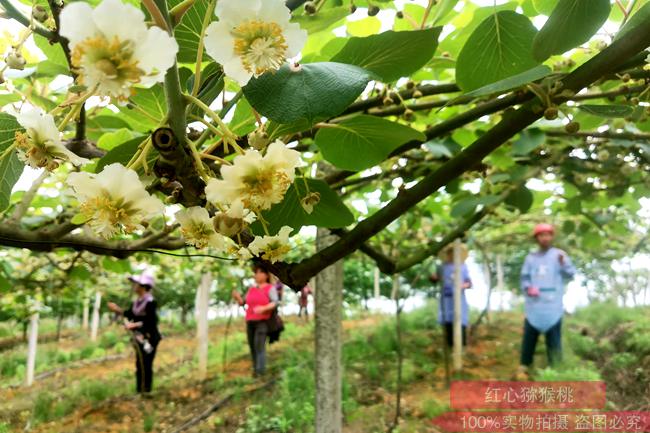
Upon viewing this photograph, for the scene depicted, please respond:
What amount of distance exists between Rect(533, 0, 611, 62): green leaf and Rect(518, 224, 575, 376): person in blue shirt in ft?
13.2

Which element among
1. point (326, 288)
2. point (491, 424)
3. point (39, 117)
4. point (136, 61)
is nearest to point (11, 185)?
point (39, 117)

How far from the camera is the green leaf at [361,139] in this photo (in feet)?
2.21

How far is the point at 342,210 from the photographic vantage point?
754 mm

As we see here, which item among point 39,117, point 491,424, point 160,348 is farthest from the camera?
point 160,348

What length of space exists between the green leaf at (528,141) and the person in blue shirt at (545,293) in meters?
3.09

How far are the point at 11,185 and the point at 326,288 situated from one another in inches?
66.7

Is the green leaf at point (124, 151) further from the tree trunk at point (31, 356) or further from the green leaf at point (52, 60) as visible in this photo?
the tree trunk at point (31, 356)

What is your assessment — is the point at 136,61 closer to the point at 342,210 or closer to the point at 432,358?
the point at 342,210

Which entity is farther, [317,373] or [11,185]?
[317,373]

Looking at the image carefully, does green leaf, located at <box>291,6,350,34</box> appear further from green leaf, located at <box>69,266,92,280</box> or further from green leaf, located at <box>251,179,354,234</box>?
green leaf, located at <box>69,266,92,280</box>

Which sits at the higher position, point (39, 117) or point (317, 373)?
point (39, 117)

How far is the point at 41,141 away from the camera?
520mm

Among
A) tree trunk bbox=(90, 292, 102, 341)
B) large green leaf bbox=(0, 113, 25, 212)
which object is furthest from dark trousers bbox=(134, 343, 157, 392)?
large green leaf bbox=(0, 113, 25, 212)

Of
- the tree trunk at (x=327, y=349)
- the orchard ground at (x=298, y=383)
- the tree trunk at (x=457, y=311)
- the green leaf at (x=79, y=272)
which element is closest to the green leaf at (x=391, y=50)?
the tree trunk at (x=327, y=349)
